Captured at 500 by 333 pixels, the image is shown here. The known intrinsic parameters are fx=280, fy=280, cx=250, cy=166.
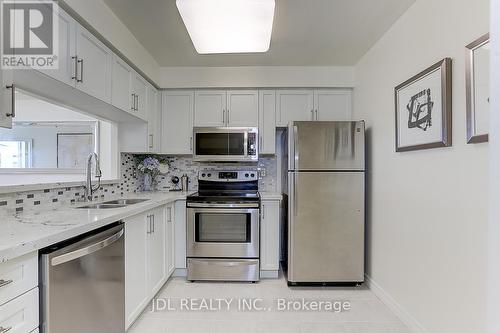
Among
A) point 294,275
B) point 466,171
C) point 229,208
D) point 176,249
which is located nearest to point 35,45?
point 229,208

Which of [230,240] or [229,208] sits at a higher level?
[229,208]

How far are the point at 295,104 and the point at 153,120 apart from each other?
1672mm

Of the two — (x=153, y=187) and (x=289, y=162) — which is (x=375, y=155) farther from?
(x=153, y=187)

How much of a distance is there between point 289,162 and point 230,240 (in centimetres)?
100

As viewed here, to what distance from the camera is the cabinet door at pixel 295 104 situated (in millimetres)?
3328

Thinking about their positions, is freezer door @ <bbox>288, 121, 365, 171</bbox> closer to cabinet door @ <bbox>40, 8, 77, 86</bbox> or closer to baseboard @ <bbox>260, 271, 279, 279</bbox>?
baseboard @ <bbox>260, 271, 279, 279</bbox>

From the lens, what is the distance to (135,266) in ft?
6.59

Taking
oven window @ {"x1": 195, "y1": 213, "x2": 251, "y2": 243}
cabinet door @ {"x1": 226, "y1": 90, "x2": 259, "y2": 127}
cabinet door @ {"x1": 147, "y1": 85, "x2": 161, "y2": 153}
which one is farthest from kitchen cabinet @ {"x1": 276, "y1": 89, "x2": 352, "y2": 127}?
cabinet door @ {"x1": 147, "y1": 85, "x2": 161, "y2": 153}

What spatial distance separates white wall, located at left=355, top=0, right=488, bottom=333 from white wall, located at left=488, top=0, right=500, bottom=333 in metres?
0.96

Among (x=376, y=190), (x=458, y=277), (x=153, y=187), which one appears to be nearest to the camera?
(x=458, y=277)

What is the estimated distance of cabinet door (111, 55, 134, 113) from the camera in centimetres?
228

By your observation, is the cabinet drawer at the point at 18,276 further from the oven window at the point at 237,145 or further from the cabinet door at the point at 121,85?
the oven window at the point at 237,145

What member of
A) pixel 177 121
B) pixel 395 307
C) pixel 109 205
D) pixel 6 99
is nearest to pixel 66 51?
pixel 6 99

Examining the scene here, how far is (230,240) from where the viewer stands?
113 inches
